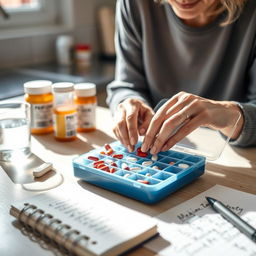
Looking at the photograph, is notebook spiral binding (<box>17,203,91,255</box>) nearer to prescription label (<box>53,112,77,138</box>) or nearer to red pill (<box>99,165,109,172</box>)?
red pill (<box>99,165,109,172</box>)

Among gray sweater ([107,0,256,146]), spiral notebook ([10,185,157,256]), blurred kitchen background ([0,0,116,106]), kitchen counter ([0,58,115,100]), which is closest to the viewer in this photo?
spiral notebook ([10,185,157,256])

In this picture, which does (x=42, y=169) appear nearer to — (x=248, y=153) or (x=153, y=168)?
(x=153, y=168)

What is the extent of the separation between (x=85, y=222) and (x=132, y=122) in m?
0.37

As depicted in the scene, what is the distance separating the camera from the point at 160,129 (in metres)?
0.93

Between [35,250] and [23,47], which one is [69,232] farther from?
[23,47]

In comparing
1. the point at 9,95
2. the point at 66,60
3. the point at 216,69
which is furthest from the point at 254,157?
the point at 66,60

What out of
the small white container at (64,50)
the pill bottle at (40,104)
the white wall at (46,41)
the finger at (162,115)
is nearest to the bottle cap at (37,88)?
the pill bottle at (40,104)

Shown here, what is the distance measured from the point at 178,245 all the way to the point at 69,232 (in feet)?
0.54

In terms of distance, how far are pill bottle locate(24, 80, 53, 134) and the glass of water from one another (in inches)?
3.9

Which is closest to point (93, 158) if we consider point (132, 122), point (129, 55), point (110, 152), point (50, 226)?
point (110, 152)

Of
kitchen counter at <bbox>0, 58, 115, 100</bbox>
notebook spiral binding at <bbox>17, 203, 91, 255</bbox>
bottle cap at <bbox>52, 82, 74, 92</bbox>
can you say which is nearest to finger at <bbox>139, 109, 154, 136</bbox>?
bottle cap at <bbox>52, 82, 74, 92</bbox>

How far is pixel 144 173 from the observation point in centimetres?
85

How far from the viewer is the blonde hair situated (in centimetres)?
118

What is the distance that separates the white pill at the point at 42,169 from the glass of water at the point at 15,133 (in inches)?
4.0
